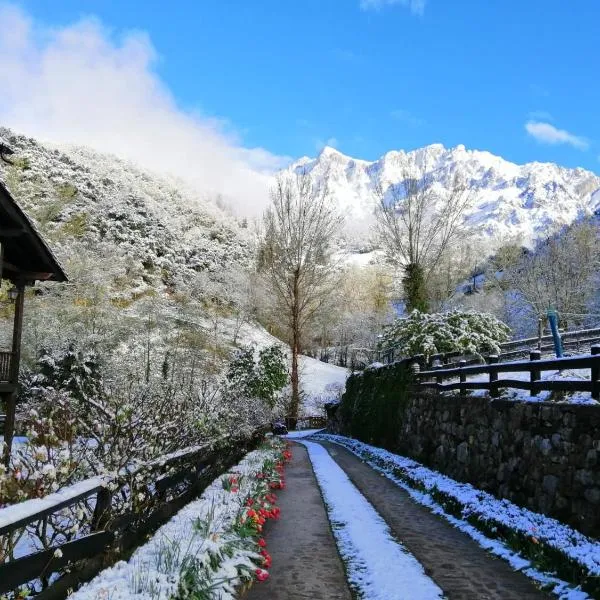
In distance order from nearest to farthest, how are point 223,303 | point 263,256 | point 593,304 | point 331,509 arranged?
1. point 331,509
2. point 263,256
3. point 593,304
4. point 223,303

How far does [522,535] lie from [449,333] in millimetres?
12293

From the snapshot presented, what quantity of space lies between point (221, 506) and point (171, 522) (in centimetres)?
104

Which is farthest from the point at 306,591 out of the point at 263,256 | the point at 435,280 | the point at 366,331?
the point at 366,331

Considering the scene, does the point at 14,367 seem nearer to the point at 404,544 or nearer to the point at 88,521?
the point at 88,521

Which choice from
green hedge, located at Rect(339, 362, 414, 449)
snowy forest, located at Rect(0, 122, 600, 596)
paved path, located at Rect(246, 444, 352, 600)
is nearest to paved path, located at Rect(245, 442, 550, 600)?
paved path, located at Rect(246, 444, 352, 600)

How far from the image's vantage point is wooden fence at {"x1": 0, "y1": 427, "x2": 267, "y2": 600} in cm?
313

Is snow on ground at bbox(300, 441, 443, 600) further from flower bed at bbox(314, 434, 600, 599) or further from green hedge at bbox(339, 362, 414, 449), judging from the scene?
green hedge at bbox(339, 362, 414, 449)

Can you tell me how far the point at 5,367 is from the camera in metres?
15.4

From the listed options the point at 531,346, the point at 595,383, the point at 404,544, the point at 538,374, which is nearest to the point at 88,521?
the point at 404,544

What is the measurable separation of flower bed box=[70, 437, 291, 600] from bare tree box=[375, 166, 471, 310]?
853 inches

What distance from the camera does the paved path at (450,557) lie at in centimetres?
518

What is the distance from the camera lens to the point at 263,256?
1339 inches

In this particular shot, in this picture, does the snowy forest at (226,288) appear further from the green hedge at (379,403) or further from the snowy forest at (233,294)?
the green hedge at (379,403)

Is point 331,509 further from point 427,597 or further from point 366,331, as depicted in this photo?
point 366,331
